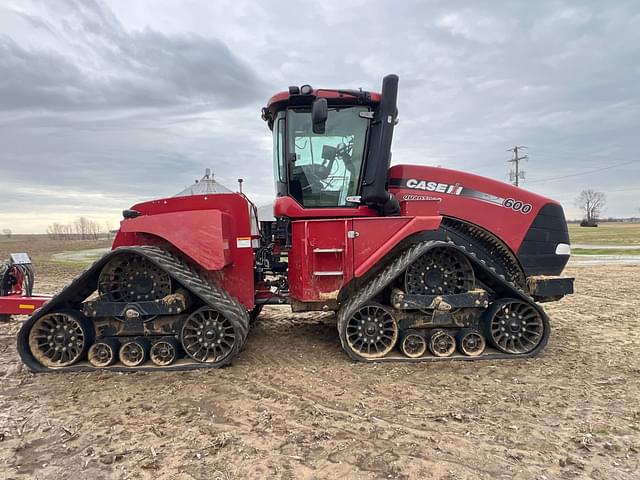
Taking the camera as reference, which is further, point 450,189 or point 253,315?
point 253,315

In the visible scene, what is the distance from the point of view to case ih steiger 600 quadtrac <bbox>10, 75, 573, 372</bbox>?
15.6 feet

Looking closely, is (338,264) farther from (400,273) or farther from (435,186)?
(435,186)

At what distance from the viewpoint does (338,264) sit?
5074 mm

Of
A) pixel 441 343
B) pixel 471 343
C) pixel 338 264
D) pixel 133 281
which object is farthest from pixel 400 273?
pixel 133 281

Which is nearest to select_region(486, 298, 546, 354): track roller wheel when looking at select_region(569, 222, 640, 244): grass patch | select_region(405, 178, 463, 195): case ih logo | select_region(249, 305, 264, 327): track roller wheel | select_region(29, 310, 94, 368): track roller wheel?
select_region(405, 178, 463, 195): case ih logo

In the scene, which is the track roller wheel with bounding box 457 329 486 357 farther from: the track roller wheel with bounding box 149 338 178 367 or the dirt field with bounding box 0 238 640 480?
the track roller wheel with bounding box 149 338 178 367

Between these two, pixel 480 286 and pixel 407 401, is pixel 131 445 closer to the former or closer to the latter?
pixel 407 401

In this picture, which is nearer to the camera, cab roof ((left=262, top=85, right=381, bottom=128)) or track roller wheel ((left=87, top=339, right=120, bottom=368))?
track roller wheel ((left=87, top=339, right=120, bottom=368))

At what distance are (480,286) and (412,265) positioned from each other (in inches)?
37.6

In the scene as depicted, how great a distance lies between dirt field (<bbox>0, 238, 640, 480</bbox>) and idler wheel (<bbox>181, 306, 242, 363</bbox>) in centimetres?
22

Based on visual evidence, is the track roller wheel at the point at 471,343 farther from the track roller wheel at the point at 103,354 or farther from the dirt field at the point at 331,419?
the track roller wheel at the point at 103,354

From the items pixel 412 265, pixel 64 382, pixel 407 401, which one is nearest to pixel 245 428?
pixel 407 401

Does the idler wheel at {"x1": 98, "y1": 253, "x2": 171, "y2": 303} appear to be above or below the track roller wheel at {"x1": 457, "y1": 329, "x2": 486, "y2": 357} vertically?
above

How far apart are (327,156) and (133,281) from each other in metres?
2.79
